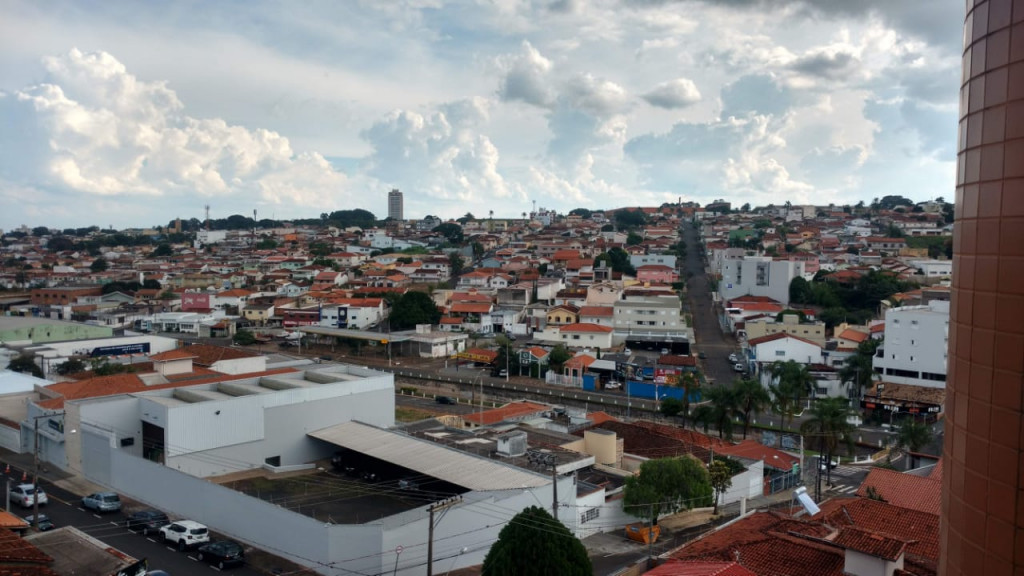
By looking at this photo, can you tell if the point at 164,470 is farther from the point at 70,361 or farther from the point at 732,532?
the point at 70,361

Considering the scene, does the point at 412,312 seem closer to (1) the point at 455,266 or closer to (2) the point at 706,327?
(2) the point at 706,327

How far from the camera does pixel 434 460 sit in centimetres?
1728

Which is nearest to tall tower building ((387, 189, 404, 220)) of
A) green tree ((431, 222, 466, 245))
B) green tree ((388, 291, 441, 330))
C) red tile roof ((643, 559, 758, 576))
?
green tree ((431, 222, 466, 245))

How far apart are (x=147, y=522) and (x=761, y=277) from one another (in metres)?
44.7

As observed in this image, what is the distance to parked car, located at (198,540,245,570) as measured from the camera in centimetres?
1395

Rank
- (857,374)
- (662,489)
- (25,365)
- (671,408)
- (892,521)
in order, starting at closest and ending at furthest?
(892,521), (662,489), (671,408), (857,374), (25,365)

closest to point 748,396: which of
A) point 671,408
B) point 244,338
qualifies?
point 671,408

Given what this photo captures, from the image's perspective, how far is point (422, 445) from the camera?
60.6 ft

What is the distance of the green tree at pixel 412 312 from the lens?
4575 cm

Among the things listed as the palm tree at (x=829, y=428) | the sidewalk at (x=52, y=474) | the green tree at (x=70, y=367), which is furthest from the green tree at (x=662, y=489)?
the green tree at (x=70, y=367)

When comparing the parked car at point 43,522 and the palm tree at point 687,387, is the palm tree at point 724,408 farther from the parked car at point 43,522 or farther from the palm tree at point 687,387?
the parked car at point 43,522

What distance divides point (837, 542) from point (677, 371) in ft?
74.6

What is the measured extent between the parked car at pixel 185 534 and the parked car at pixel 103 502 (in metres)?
2.92

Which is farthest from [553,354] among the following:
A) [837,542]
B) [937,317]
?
[837,542]
